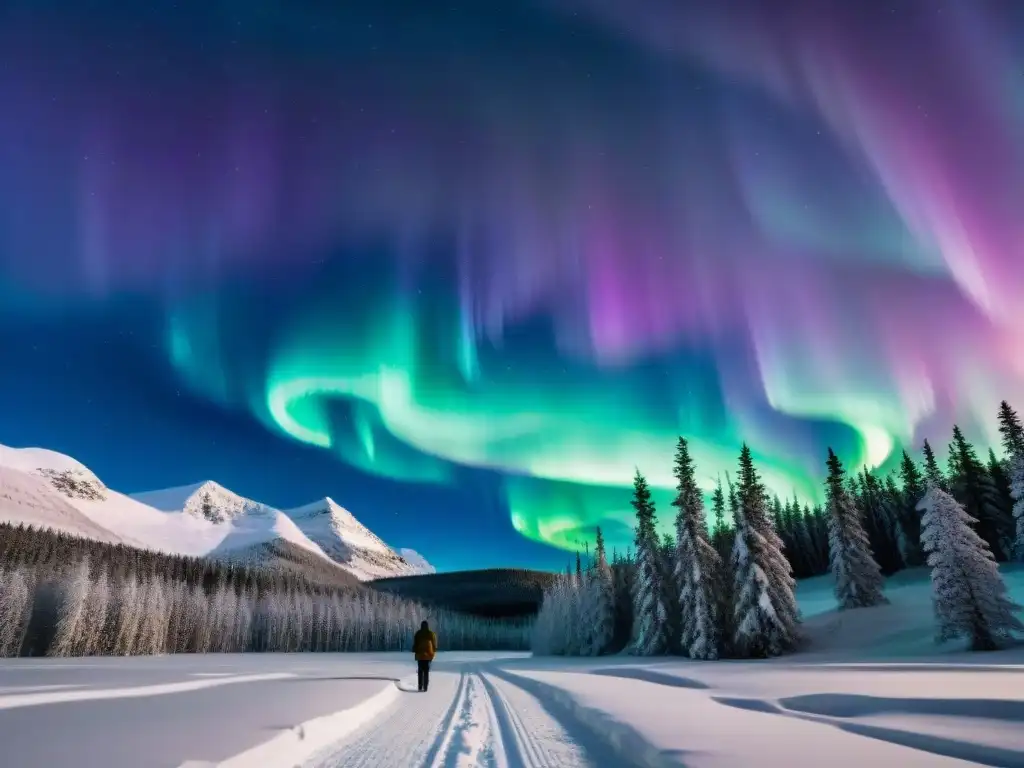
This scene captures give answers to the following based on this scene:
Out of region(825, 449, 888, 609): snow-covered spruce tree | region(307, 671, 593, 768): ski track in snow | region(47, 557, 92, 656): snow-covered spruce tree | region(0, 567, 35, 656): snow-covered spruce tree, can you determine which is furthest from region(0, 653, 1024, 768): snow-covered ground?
region(0, 567, 35, 656): snow-covered spruce tree

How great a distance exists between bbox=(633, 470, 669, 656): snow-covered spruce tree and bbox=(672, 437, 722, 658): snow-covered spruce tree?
1887 mm

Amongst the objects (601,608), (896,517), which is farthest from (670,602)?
(896,517)

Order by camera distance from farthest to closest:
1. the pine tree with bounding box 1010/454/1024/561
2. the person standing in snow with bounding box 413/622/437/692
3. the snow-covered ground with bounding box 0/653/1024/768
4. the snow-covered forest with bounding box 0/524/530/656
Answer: the snow-covered forest with bounding box 0/524/530/656 < the pine tree with bounding box 1010/454/1024/561 < the person standing in snow with bounding box 413/622/437/692 < the snow-covered ground with bounding box 0/653/1024/768

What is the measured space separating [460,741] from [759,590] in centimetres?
3707

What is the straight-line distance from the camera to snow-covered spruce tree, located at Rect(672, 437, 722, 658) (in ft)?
138

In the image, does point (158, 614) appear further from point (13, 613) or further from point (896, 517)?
point (896, 517)

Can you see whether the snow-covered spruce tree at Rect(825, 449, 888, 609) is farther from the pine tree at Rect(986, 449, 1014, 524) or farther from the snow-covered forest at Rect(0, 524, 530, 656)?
the snow-covered forest at Rect(0, 524, 530, 656)

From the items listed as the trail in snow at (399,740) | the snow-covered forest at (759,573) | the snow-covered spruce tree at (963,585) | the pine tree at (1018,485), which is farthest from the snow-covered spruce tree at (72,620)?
the pine tree at (1018,485)

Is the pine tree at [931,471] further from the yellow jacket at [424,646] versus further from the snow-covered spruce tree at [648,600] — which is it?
the yellow jacket at [424,646]

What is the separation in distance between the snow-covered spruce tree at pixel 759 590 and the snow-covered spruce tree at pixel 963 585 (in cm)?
867

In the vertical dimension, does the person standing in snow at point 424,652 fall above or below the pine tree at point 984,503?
below

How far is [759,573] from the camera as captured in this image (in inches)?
1590

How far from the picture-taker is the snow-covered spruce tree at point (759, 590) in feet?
130

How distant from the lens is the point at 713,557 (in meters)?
45.2
